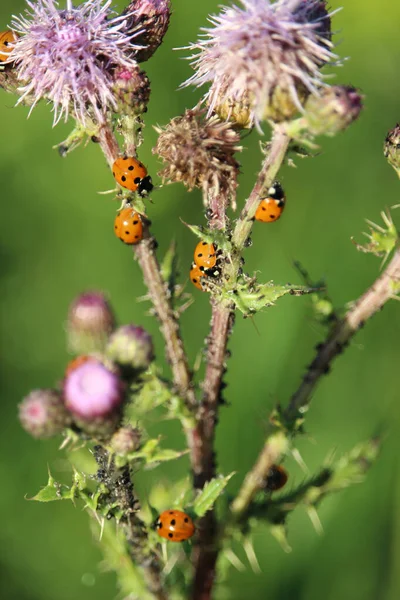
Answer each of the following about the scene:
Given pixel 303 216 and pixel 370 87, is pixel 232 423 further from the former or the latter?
pixel 370 87

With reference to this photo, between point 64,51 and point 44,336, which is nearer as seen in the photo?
point 64,51

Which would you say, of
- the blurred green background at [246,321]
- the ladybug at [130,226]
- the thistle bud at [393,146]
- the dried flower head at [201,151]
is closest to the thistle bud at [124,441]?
the ladybug at [130,226]

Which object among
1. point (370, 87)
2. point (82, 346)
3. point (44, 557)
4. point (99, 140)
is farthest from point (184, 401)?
point (370, 87)

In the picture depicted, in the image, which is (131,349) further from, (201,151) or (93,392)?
(201,151)

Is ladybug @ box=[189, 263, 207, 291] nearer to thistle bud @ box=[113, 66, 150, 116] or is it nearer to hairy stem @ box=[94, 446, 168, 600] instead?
thistle bud @ box=[113, 66, 150, 116]

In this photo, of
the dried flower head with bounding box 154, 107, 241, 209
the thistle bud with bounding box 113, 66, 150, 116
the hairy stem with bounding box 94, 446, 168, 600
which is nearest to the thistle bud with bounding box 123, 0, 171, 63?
the thistle bud with bounding box 113, 66, 150, 116

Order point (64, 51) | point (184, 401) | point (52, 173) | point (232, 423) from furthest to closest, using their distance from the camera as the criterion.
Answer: point (52, 173) < point (232, 423) < point (184, 401) < point (64, 51)

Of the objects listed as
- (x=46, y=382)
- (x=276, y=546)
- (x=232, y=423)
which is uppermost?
(x=46, y=382)
